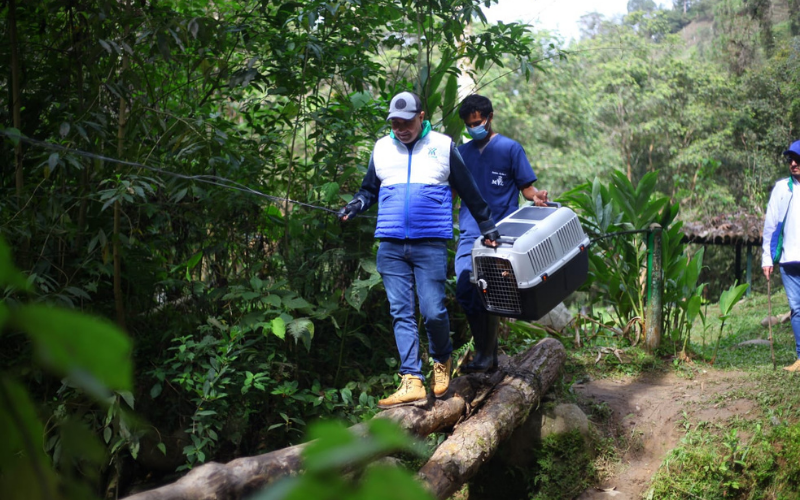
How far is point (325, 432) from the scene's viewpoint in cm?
30

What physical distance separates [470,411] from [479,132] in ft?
5.46

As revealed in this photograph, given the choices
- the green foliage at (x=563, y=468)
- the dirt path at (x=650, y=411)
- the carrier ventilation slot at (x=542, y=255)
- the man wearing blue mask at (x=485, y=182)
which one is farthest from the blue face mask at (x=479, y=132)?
the dirt path at (x=650, y=411)

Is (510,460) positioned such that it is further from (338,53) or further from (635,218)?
(338,53)

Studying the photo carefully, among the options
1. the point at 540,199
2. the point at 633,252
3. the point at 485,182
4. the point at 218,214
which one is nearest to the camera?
the point at 540,199

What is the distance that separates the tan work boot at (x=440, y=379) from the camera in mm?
3801

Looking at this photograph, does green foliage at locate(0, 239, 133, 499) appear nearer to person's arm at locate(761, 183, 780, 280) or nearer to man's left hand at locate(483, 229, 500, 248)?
man's left hand at locate(483, 229, 500, 248)

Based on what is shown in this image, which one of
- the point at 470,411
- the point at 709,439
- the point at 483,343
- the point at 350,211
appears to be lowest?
the point at 709,439

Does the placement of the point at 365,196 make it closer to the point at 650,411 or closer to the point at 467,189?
the point at 467,189

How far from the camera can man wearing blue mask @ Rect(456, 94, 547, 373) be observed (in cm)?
415

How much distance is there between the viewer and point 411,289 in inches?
149

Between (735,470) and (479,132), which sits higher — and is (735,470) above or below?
below

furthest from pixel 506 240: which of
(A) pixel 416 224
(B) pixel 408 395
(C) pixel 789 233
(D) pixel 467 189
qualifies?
(C) pixel 789 233

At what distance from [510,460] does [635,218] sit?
256cm

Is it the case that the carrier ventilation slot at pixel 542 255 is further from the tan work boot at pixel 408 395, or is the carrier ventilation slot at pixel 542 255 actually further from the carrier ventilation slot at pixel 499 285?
the tan work boot at pixel 408 395
